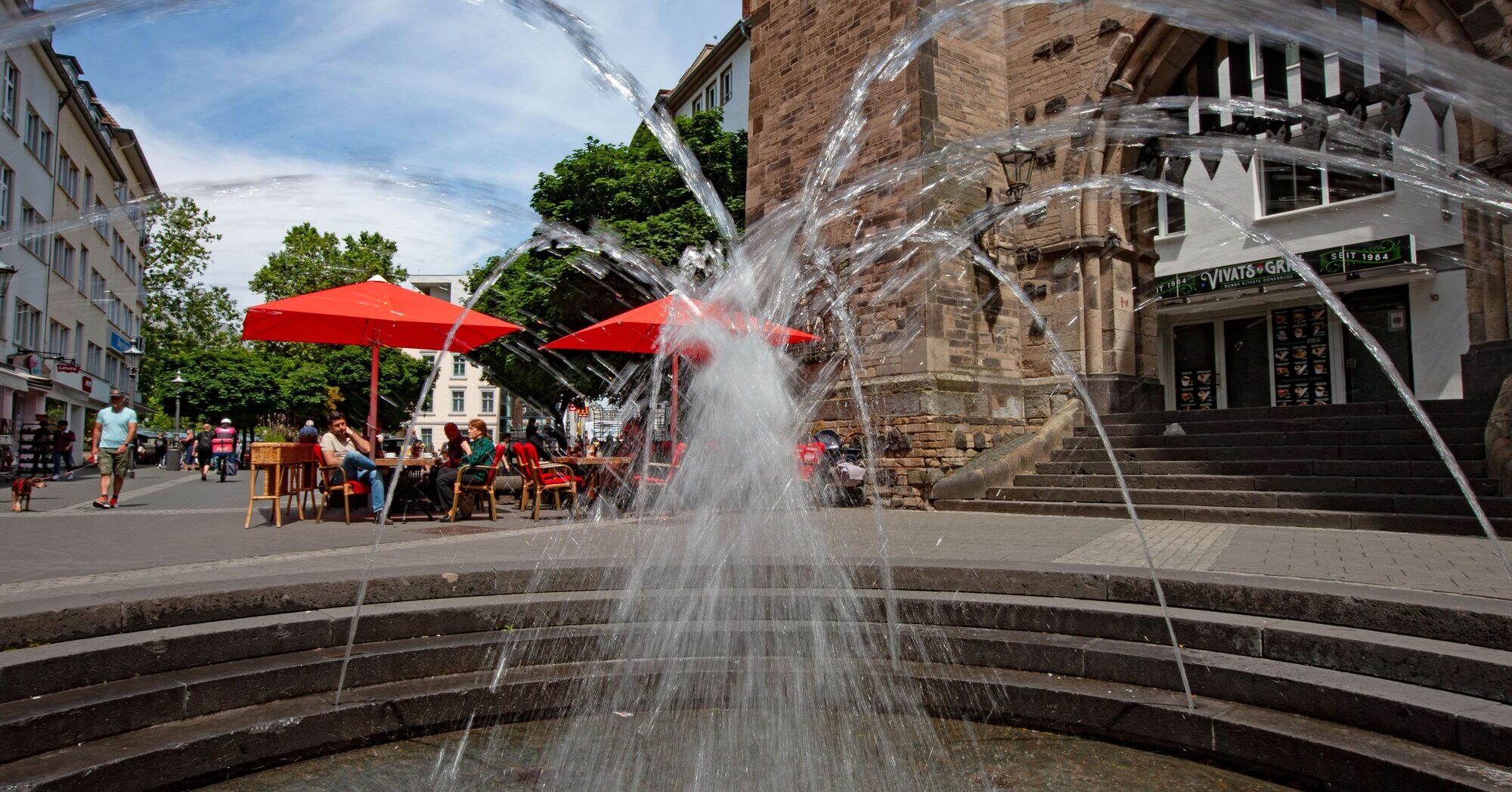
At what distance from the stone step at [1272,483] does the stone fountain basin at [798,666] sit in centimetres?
595

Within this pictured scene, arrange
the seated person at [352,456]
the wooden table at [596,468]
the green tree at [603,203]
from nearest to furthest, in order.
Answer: the seated person at [352,456] < the wooden table at [596,468] < the green tree at [603,203]

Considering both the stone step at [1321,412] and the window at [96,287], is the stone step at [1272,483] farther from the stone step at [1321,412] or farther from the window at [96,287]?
the window at [96,287]

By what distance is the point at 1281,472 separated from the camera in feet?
34.9

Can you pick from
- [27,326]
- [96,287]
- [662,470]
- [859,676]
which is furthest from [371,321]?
[96,287]

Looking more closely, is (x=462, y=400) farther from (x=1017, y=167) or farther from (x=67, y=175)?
(x=1017, y=167)

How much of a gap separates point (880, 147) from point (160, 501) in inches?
486

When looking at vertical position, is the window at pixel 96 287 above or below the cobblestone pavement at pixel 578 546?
above

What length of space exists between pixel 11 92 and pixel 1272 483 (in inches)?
1167

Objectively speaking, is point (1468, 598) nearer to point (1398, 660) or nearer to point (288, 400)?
point (1398, 660)

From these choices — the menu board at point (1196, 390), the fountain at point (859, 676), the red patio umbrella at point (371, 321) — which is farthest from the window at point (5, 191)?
the menu board at point (1196, 390)

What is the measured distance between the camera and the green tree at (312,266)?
4306cm

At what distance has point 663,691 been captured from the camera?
439cm

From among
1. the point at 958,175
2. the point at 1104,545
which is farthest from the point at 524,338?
the point at 1104,545

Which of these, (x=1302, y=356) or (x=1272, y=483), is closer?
(x=1272, y=483)
